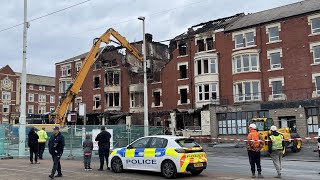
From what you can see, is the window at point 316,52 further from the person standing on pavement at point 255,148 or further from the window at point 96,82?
the window at point 96,82

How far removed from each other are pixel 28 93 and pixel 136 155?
86905mm

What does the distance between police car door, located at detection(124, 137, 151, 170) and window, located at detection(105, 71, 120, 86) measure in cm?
4058

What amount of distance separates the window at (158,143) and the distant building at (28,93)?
242 ft

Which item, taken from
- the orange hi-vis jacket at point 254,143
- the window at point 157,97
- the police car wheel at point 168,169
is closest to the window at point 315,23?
the window at point 157,97

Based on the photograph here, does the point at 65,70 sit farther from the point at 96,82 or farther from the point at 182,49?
the point at 182,49

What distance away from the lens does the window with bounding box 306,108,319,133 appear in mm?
35531

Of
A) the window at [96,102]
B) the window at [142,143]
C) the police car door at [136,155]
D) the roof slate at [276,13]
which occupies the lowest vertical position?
the police car door at [136,155]

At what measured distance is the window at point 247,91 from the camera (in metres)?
41.5

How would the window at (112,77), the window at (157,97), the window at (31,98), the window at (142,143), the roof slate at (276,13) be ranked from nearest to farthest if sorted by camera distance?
the window at (142,143), the roof slate at (276,13), the window at (157,97), the window at (112,77), the window at (31,98)

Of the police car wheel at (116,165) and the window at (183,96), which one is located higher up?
the window at (183,96)

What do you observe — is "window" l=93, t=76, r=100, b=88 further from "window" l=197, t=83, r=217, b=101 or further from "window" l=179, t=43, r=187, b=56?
"window" l=197, t=83, r=217, b=101

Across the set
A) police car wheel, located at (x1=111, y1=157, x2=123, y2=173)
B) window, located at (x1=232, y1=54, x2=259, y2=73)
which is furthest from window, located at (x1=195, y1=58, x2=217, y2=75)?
police car wheel, located at (x1=111, y1=157, x2=123, y2=173)

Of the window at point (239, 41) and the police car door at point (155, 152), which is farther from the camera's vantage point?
the window at point (239, 41)

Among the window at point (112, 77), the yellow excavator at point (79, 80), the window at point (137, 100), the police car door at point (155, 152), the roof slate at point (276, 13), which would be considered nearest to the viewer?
the police car door at point (155, 152)
